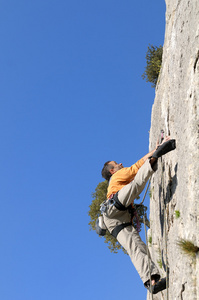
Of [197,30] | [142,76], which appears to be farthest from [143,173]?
[142,76]

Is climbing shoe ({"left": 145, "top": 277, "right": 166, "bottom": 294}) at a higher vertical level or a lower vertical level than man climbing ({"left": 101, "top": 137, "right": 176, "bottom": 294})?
lower

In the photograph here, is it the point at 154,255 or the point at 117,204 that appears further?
the point at 154,255

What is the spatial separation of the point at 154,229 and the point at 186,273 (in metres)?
4.37

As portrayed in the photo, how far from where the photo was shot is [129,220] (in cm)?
848

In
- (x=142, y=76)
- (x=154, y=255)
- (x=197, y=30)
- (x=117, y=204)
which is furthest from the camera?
(x=142, y=76)

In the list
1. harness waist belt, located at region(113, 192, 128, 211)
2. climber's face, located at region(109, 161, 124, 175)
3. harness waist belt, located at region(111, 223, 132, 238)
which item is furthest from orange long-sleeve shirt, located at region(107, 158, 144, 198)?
harness waist belt, located at region(111, 223, 132, 238)

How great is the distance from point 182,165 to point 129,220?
2221mm

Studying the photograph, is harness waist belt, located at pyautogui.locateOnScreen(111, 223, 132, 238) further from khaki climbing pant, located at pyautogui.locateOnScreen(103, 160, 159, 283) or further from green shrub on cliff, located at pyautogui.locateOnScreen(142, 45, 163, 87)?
green shrub on cliff, located at pyautogui.locateOnScreen(142, 45, 163, 87)

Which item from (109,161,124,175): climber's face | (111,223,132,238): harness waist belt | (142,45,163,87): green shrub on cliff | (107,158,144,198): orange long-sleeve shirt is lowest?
(111,223,132,238): harness waist belt

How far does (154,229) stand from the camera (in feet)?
35.0

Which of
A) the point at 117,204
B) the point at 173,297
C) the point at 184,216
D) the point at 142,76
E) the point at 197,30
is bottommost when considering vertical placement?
the point at 173,297

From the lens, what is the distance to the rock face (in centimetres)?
622

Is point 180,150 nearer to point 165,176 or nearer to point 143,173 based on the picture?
point 143,173

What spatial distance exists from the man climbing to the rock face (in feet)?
1.35
